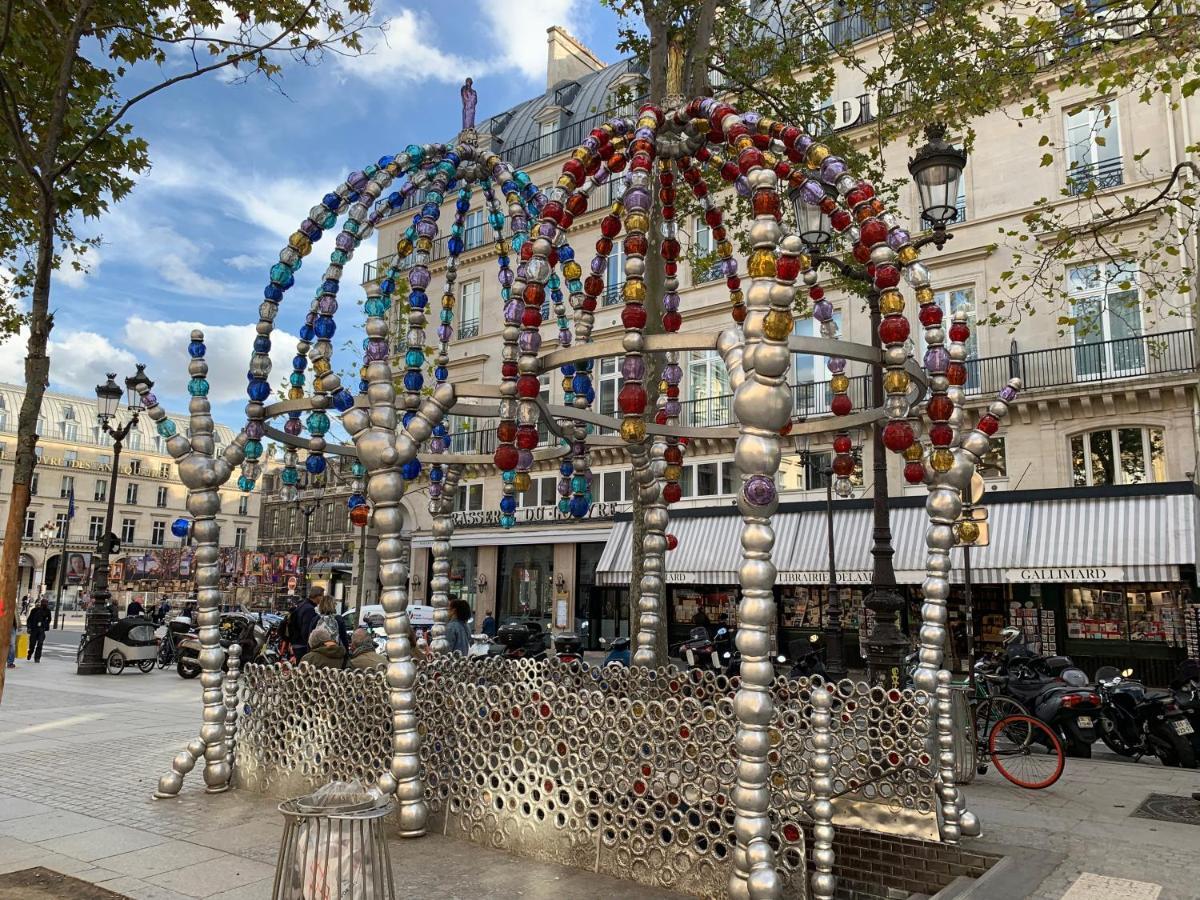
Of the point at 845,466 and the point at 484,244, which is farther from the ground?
the point at 484,244

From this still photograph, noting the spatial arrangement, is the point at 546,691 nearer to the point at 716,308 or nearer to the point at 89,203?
the point at 89,203

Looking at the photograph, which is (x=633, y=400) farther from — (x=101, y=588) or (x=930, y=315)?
(x=101, y=588)

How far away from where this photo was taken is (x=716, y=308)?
2458 cm

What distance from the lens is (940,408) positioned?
479cm

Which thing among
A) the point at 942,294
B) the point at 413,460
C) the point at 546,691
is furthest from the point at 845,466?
the point at 942,294

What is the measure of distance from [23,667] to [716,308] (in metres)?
19.6

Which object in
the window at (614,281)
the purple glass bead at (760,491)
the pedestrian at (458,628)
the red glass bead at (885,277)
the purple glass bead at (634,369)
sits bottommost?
the pedestrian at (458,628)

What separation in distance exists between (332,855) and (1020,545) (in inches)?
681

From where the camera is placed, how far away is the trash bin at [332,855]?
10.1 ft

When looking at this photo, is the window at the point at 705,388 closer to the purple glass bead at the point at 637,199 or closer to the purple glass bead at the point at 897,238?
the purple glass bead at the point at 897,238

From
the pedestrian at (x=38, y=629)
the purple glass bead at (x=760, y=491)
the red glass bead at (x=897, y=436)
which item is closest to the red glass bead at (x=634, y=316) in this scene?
the purple glass bead at (x=760, y=491)

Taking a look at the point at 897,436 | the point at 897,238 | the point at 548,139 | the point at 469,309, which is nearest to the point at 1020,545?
the point at 897,238

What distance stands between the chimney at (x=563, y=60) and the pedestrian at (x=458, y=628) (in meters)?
29.0

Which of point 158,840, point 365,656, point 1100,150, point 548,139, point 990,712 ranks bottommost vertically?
point 158,840
